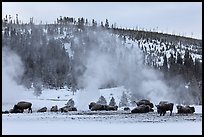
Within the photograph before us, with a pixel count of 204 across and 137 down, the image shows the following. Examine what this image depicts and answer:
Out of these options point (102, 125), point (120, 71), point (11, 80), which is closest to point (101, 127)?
point (102, 125)

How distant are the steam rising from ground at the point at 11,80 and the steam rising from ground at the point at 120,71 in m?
11.6

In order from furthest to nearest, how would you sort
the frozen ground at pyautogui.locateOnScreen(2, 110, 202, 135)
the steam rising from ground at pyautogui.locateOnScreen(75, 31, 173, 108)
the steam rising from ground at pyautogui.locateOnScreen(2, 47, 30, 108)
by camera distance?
1. the steam rising from ground at pyautogui.locateOnScreen(75, 31, 173, 108)
2. the steam rising from ground at pyautogui.locateOnScreen(2, 47, 30, 108)
3. the frozen ground at pyautogui.locateOnScreen(2, 110, 202, 135)

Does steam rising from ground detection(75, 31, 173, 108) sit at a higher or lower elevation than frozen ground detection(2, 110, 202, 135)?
higher

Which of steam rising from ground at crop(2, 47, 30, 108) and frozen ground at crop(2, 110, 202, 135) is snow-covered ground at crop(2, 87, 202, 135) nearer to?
frozen ground at crop(2, 110, 202, 135)

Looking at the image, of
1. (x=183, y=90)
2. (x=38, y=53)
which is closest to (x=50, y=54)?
(x=38, y=53)

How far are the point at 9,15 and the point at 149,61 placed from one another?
72.9 m

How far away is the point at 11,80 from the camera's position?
76.8 metres

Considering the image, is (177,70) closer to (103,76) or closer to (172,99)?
(103,76)

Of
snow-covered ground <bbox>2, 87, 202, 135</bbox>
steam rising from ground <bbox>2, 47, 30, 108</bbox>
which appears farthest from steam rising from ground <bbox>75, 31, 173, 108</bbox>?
snow-covered ground <bbox>2, 87, 202, 135</bbox>

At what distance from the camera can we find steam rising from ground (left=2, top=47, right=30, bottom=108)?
6119 centimetres

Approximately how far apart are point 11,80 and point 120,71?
30928mm

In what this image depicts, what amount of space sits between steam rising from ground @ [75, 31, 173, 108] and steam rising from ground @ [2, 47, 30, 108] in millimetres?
11626

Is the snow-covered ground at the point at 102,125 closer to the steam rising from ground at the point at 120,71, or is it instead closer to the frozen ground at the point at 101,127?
the frozen ground at the point at 101,127

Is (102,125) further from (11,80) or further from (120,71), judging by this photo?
(120,71)
